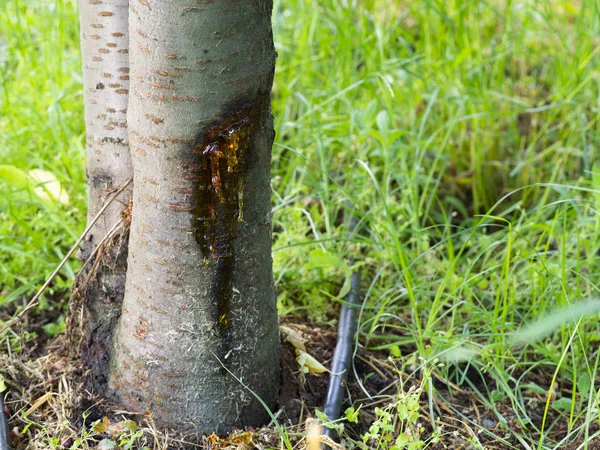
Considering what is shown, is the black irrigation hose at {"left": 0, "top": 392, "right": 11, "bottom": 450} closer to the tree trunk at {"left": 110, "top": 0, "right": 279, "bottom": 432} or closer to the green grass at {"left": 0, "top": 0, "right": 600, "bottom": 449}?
the tree trunk at {"left": 110, "top": 0, "right": 279, "bottom": 432}

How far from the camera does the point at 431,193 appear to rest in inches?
94.7

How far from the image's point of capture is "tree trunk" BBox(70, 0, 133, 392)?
4.83 ft

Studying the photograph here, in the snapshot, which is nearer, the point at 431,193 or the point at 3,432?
the point at 3,432

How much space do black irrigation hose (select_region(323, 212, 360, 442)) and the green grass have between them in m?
0.05

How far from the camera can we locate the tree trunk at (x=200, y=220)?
3.84 ft

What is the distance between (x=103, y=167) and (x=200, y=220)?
0.40m

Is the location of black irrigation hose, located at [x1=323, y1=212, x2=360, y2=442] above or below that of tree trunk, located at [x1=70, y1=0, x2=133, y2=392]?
below

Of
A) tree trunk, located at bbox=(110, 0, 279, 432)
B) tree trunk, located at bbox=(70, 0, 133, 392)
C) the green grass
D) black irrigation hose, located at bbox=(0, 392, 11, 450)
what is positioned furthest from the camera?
the green grass

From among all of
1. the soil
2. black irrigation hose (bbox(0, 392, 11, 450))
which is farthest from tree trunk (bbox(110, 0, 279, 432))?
black irrigation hose (bbox(0, 392, 11, 450))

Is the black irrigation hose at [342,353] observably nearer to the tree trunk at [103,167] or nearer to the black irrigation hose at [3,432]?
the tree trunk at [103,167]

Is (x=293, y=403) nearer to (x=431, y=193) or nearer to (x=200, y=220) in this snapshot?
(x=200, y=220)

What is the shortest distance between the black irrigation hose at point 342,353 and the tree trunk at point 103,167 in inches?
21.4

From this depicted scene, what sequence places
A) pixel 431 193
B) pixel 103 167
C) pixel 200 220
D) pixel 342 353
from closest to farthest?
pixel 200 220, pixel 103 167, pixel 342 353, pixel 431 193

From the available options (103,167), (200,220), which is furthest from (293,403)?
(103,167)
